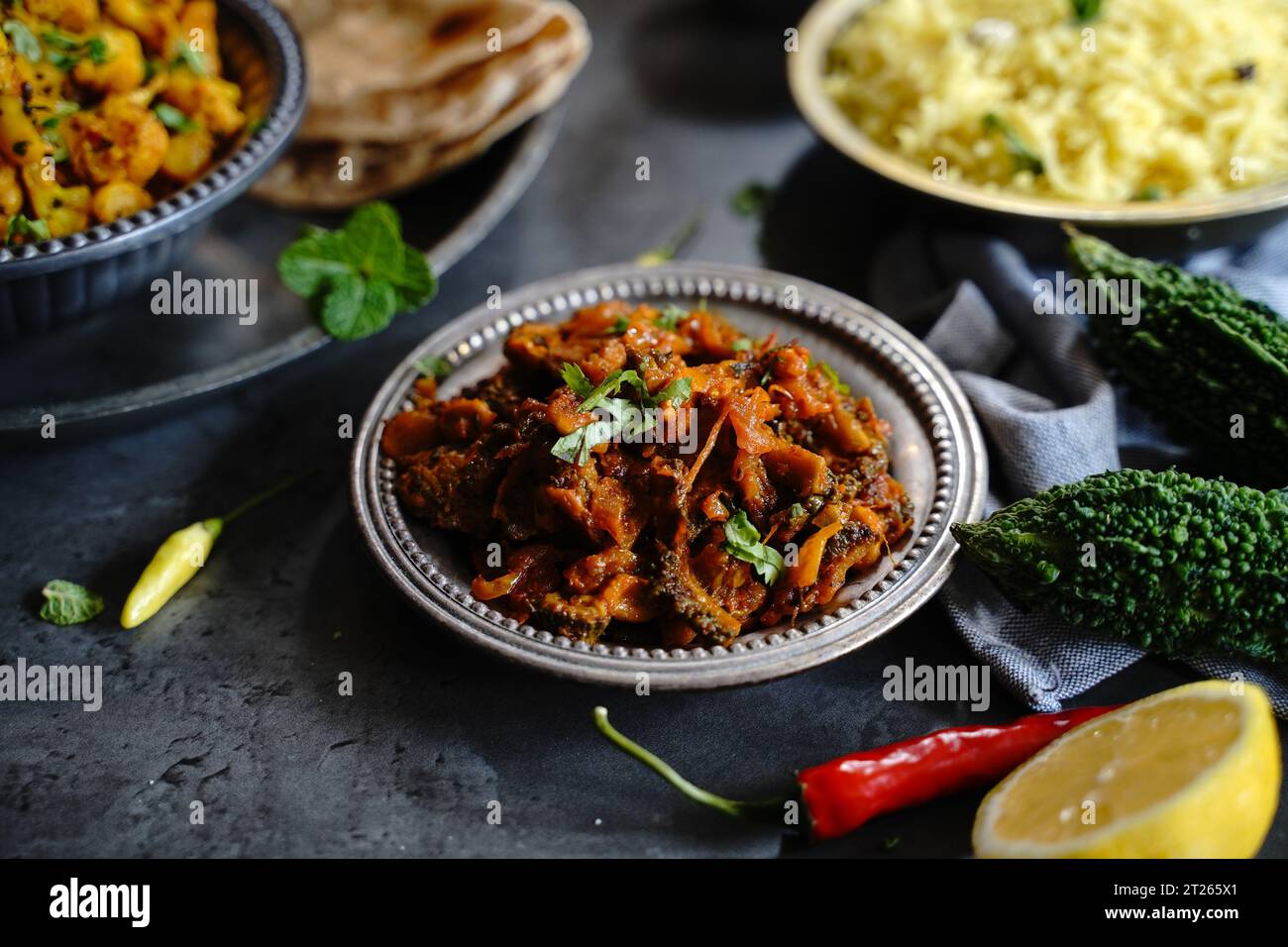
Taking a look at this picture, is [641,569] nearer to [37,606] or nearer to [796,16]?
[37,606]

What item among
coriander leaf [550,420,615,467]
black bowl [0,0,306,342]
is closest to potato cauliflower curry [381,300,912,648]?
coriander leaf [550,420,615,467]

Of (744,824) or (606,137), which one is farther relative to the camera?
(606,137)

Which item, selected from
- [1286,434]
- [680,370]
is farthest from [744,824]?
[1286,434]

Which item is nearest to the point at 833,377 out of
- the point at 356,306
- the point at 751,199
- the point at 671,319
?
the point at 671,319

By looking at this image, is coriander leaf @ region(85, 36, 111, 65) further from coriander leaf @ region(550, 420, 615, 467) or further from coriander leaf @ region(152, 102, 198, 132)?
coriander leaf @ region(550, 420, 615, 467)

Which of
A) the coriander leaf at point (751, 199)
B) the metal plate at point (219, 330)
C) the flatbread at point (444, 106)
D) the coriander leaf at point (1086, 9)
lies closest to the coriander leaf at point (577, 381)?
the metal plate at point (219, 330)

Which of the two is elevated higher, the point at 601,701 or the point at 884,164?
the point at 884,164
